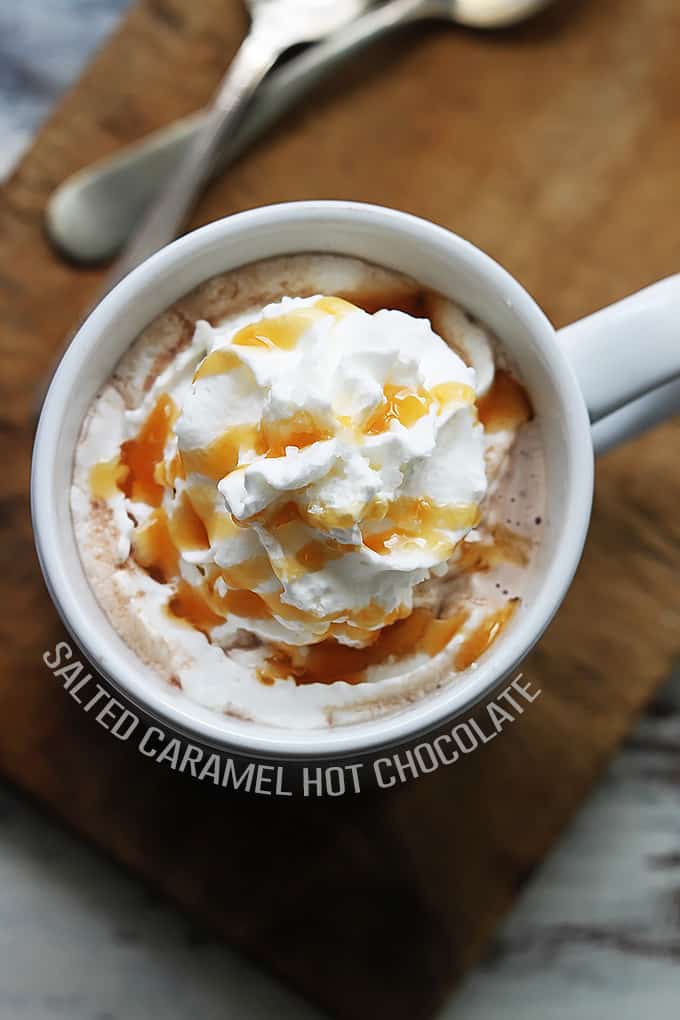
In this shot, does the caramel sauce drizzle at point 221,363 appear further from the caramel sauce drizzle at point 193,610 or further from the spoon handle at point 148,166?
the spoon handle at point 148,166

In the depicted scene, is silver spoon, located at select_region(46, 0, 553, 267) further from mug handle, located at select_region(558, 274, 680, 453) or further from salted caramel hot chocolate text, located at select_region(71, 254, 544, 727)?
mug handle, located at select_region(558, 274, 680, 453)

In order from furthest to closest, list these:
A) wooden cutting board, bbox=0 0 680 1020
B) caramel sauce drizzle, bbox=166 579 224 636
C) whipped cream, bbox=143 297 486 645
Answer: wooden cutting board, bbox=0 0 680 1020 → caramel sauce drizzle, bbox=166 579 224 636 → whipped cream, bbox=143 297 486 645

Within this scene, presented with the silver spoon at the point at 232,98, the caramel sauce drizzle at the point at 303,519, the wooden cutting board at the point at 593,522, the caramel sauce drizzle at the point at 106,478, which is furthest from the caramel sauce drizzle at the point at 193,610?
the silver spoon at the point at 232,98

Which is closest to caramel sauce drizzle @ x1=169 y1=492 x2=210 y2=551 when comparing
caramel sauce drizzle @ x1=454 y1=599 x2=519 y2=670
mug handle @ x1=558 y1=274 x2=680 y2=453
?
caramel sauce drizzle @ x1=454 y1=599 x2=519 y2=670

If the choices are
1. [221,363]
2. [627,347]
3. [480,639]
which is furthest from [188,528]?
[627,347]

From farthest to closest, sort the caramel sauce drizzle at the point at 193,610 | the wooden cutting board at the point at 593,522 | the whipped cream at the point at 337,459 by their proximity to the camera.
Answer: the wooden cutting board at the point at 593,522, the caramel sauce drizzle at the point at 193,610, the whipped cream at the point at 337,459
